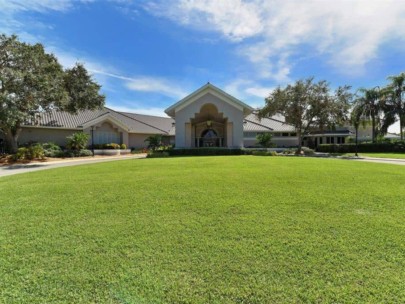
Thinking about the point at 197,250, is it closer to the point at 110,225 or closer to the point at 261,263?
the point at 261,263

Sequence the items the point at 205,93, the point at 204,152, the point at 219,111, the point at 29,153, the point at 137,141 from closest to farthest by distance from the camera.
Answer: the point at 29,153 → the point at 204,152 → the point at 205,93 → the point at 219,111 → the point at 137,141

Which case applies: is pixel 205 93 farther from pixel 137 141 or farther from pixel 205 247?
pixel 205 247

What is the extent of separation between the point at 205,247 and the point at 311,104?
29.4 m

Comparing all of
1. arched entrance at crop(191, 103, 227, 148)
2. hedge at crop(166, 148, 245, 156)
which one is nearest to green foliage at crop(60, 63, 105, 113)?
hedge at crop(166, 148, 245, 156)

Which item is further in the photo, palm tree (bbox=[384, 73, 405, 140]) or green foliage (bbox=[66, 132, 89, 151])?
palm tree (bbox=[384, 73, 405, 140])

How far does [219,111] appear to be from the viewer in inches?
1080

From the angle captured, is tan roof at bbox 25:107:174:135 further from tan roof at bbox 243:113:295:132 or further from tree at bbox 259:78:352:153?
tree at bbox 259:78:352:153

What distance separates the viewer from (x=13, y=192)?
7.89 m

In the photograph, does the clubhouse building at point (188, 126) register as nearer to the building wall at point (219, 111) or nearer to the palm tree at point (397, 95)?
the building wall at point (219, 111)

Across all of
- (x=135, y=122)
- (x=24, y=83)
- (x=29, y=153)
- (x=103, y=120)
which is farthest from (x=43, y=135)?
(x=135, y=122)

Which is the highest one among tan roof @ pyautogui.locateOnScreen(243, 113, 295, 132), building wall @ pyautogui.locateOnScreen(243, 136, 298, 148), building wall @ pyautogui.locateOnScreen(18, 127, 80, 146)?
tan roof @ pyautogui.locateOnScreen(243, 113, 295, 132)

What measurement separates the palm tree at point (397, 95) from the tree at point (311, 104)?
1068 centimetres

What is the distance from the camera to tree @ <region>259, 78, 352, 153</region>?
29.1 metres

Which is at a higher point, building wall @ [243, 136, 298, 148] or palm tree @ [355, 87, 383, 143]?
palm tree @ [355, 87, 383, 143]
